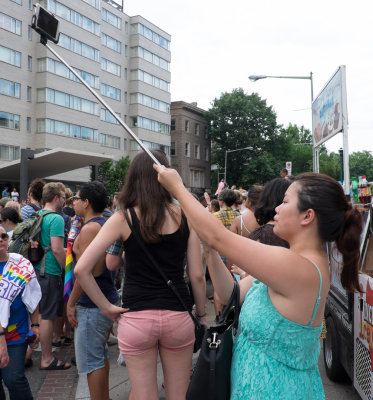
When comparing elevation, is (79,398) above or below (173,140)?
below

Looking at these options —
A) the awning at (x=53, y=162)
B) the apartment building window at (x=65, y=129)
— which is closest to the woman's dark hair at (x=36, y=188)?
the awning at (x=53, y=162)

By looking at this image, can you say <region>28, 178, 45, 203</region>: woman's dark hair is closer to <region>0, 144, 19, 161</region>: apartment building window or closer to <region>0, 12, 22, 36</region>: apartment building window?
<region>0, 144, 19, 161</region>: apartment building window

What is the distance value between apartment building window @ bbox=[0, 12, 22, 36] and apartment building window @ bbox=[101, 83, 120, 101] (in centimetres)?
1113

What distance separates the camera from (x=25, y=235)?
491cm

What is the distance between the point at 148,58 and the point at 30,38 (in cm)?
1601

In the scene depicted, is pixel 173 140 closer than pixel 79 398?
No

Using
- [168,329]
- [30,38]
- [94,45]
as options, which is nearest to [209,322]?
[168,329]

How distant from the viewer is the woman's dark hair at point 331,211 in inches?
69.5

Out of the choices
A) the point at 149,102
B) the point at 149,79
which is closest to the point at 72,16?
the point at 149,79

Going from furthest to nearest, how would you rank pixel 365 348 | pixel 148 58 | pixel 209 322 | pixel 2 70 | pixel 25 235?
pixel 148 58, pixel 2 70, pixel 209 322, pixel 25 235, pixel 365 348

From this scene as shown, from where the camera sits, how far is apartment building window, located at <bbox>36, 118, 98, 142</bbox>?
37.1 metres

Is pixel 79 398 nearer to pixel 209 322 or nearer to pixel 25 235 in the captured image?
pixel 25 235

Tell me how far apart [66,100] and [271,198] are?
38.5 meters

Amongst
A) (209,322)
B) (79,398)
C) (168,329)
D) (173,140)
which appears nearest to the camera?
(168,329)
